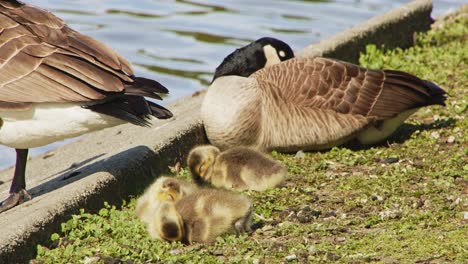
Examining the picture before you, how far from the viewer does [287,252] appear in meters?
5.07

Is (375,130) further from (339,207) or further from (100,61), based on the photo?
(100,61)

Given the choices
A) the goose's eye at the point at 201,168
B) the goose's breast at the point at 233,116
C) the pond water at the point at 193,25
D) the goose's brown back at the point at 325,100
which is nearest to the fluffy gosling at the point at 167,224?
the goose's eye at the point at 201,168

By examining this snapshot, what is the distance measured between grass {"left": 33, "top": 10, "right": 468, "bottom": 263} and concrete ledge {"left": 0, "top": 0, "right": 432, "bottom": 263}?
107 mm

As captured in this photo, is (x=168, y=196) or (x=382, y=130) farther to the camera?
(x=382, y=130)

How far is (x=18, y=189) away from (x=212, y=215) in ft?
5.18

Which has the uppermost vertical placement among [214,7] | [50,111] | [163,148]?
[50,111]

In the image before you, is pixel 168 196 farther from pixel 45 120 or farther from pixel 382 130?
pixel 382 130

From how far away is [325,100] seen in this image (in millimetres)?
7332

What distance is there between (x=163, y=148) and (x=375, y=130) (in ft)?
5.56

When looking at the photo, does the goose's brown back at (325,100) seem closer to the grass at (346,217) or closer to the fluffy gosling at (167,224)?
the grass at (346,217)

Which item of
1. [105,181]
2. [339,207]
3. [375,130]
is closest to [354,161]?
[375,130]

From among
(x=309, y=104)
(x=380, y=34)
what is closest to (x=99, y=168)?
(x=309, y=104)

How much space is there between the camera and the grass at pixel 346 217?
5.00m

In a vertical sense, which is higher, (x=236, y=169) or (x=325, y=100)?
(x=325, y=100)
